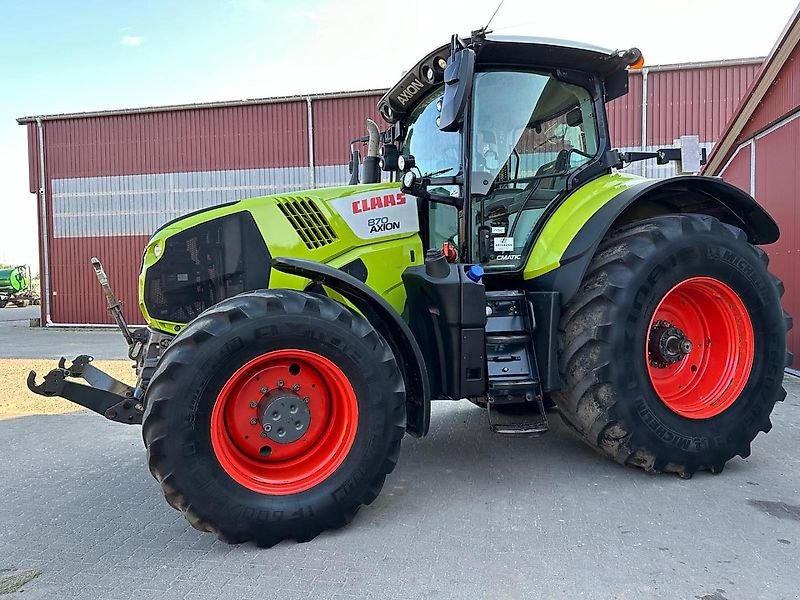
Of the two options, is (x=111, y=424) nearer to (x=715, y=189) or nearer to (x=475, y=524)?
(x=475, y=524)

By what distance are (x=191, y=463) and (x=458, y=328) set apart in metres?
1.63

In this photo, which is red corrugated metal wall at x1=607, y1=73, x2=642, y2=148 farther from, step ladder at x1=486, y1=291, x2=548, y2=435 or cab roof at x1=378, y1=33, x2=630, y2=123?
step ladder at x1=486, y1=291, x2=548, y2=435

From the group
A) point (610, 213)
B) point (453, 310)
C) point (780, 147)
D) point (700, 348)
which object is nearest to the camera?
point (453, 310)

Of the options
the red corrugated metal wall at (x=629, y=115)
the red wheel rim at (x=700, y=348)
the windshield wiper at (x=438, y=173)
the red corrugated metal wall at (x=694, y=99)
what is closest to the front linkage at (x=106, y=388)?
the windshield wiper at (x=438, y=173)

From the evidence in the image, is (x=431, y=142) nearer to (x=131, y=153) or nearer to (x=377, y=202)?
(x=377, y=202)

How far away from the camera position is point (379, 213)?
395 centimetres

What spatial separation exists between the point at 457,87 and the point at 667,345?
7.13ft

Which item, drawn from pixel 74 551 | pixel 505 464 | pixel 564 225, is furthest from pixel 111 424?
pixel 564 225

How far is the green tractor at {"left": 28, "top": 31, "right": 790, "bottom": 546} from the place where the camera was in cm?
300

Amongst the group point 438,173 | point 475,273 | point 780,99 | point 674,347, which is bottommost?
point 674,347

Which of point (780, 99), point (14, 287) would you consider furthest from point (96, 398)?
point (14, 287)

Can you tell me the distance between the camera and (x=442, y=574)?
2.70 metres

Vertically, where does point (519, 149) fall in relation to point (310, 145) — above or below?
below

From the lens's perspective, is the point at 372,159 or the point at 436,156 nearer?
the point at 436,156
